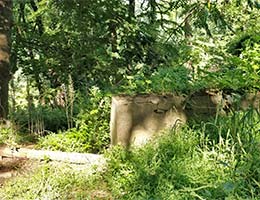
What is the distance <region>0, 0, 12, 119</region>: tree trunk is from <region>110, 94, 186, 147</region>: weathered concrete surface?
2176 mm

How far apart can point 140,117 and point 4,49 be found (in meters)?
2.55

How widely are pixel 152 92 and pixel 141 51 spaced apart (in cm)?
299

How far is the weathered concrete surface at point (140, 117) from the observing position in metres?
4.47

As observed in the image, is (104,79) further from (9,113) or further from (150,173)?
(150,173)

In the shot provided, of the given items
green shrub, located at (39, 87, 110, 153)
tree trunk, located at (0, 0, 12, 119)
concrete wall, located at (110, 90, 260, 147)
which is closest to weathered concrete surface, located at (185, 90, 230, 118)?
concrete wall, located at (110, 90, 260, 147)

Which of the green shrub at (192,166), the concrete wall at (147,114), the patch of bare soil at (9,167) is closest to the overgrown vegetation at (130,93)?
the green shrub at (192,166)

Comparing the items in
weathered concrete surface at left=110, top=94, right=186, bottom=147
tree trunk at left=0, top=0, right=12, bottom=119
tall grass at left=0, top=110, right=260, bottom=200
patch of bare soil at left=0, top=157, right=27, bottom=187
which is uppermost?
tree trunk at left=0, top=0, right=12, bottom=119

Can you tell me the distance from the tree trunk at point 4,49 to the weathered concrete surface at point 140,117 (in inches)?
85.7

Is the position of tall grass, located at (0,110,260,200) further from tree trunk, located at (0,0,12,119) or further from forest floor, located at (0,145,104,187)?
tree trunk, located at (0,0,12,119)

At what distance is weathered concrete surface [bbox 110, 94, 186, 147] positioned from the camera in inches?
176

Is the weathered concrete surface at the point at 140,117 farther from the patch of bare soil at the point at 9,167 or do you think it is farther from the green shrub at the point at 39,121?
the green shrub at the point at 39,121

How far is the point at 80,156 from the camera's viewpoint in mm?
4516

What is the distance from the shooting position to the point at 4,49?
19.7ft

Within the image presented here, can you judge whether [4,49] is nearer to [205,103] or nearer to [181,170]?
[205,103]
